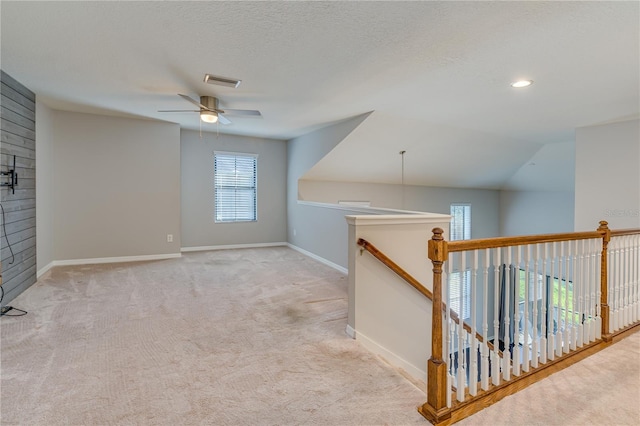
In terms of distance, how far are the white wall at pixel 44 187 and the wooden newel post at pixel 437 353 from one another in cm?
510

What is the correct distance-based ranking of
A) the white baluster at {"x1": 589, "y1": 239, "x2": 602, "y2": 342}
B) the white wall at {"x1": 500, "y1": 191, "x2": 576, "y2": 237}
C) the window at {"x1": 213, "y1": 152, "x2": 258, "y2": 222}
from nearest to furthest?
the white baluster at {"x1": 589, "y1": 239, "x2": 602, "y2": 342} < the window at {"x1": 213, "y1": 152, "x2": 258, "y2": 222} < the white wall at {"x1": 500, "y1": 191, "x2": 576, "y2": 237}

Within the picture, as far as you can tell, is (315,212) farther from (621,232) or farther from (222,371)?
(621,232)

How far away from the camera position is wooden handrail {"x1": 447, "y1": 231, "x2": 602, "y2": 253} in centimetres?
175

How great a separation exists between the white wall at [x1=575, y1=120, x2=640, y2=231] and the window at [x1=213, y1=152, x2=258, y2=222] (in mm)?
6049

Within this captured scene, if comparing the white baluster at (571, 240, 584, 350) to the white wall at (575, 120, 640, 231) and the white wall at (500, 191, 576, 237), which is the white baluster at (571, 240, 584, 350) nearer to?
the white wall at (575, 120, 640, 231)

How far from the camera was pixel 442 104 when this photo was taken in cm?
429

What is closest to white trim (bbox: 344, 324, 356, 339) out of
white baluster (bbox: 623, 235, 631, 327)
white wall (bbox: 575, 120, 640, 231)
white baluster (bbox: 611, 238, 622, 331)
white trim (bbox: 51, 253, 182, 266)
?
white baluster (bbox: 611, 238, 622, 331)

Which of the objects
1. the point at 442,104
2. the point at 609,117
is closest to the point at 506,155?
the point at 609,117

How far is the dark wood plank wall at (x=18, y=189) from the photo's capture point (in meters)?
3.30

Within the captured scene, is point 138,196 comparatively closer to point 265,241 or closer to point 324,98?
point 265,241

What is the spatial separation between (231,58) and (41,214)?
12.2 feet

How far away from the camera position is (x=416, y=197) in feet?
26.8

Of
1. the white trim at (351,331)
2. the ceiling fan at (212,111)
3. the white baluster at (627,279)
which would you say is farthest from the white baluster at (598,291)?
the ceiling fan at (212,111)

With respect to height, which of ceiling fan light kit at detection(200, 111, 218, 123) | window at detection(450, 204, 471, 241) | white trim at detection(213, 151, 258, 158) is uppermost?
white trim at detection(213, 151, 258, 158)
